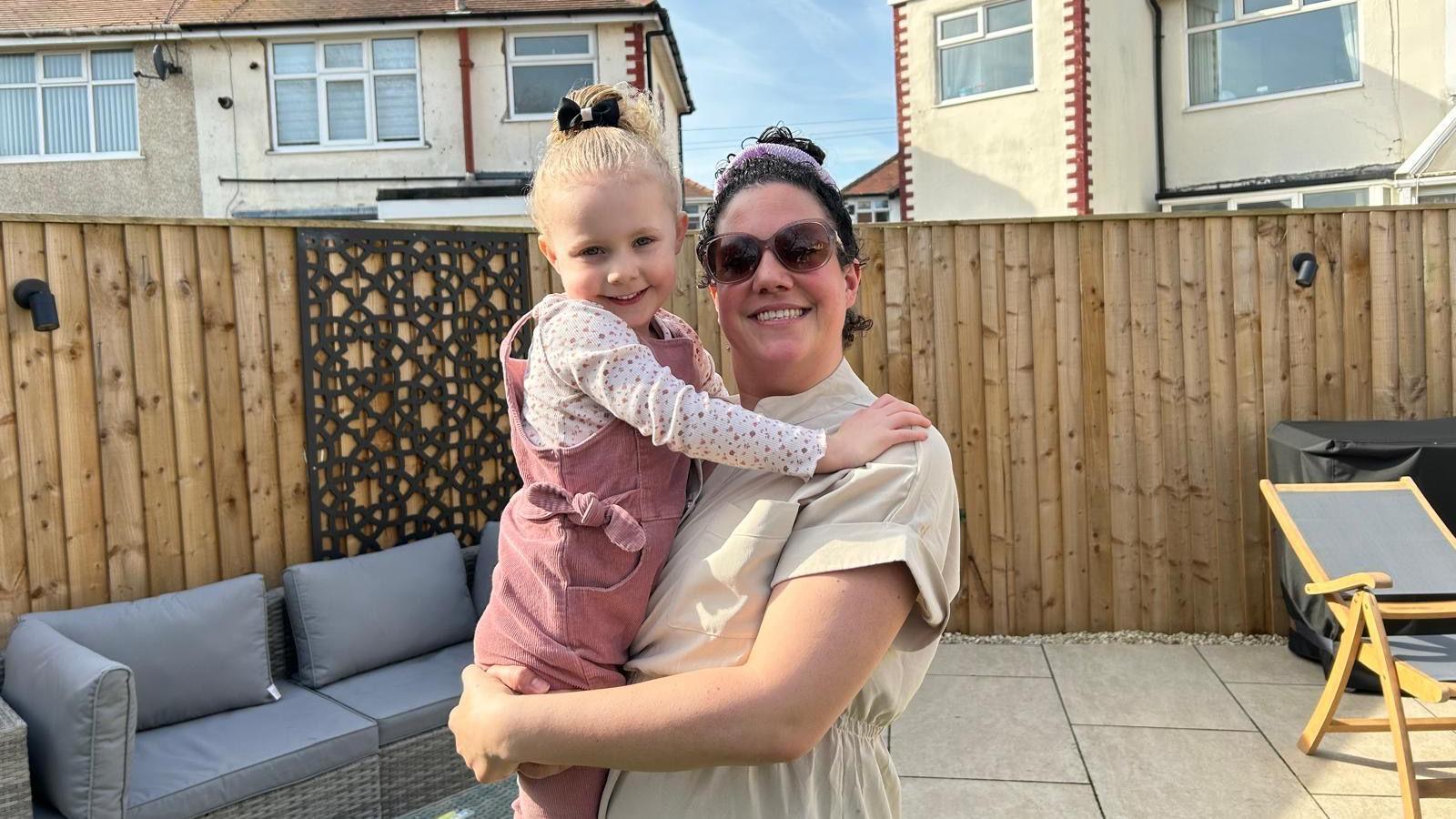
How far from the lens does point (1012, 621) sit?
197 inches

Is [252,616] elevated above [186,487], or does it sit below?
below

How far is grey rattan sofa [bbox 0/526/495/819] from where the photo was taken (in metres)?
2.75

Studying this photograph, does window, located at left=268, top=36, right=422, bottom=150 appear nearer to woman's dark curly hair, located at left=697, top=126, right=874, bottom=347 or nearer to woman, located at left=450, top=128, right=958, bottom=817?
woman's dark curly hair, located at left=697, top=126, right=874, bottom=347

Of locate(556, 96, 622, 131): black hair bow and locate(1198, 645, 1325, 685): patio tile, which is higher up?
locate(556, 96, 622, 131): black hair bow

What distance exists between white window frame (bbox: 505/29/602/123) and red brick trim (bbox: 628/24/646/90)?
1.40 feet

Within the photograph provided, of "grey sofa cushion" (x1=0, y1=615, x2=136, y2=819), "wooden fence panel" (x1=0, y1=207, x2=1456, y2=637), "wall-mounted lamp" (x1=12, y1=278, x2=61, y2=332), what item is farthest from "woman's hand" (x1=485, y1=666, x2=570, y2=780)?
"wooden fence panel" (x1=0, y1=207, x2=1456, y2=637)

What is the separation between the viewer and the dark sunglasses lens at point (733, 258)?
4.02 ft

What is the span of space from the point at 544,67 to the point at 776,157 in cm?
1152

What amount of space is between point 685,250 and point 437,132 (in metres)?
8.10

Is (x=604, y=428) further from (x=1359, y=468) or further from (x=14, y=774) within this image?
(x=1359, y=468)

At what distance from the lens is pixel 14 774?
260 centimetres

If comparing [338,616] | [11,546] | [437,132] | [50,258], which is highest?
[437,132]

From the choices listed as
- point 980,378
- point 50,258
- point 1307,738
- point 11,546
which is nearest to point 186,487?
point 11,546

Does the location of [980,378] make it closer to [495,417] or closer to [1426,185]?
[495,417]
